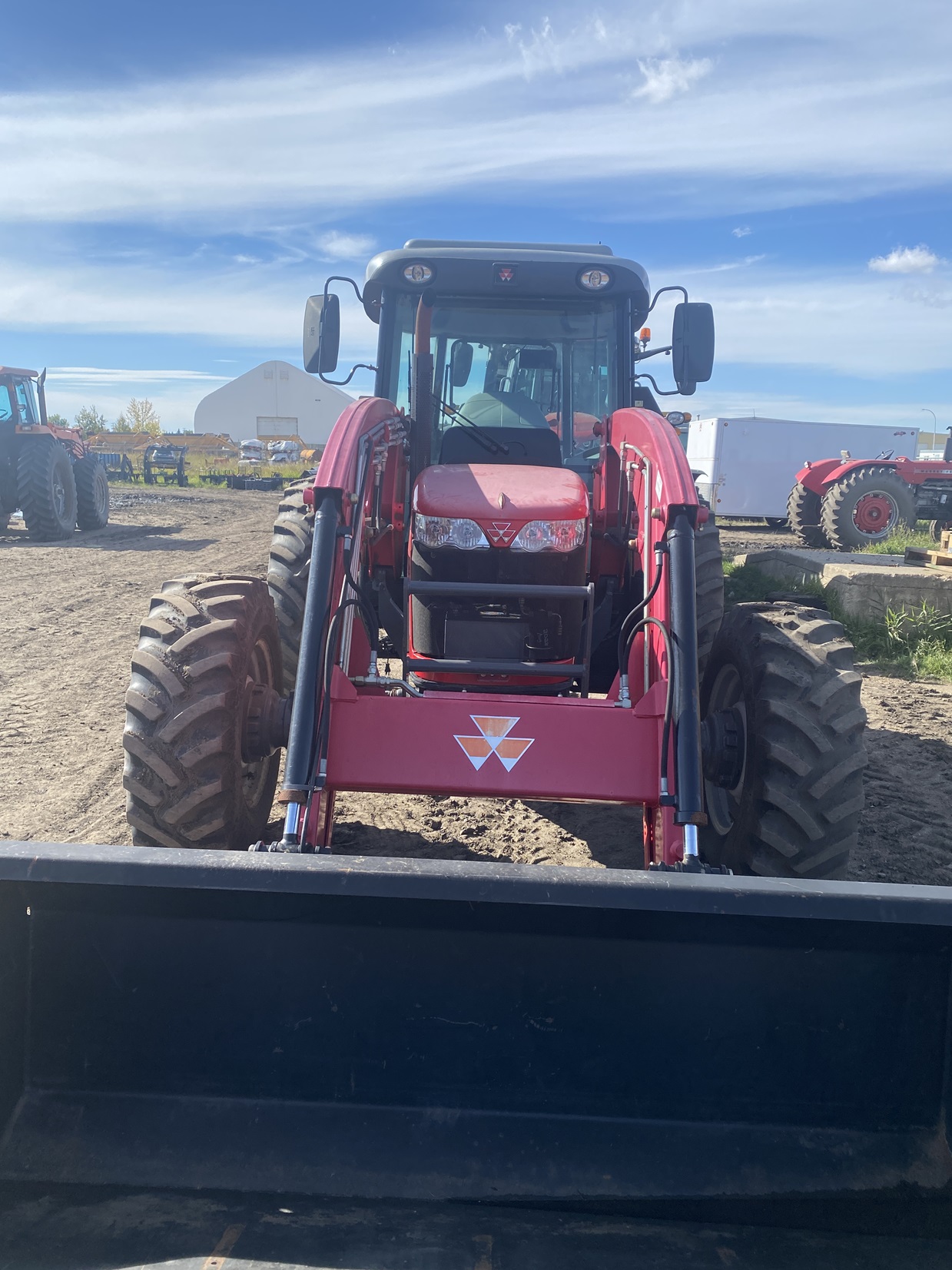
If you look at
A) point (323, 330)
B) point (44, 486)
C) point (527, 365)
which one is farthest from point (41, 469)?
point (527, 365)

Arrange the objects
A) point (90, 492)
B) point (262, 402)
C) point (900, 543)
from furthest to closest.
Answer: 1. point (262, 402)
2. point (90, 492)
3. point (900, 543)

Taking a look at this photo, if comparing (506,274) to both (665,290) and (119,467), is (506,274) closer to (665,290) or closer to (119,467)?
(665,290)

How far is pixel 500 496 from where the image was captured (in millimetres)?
3830

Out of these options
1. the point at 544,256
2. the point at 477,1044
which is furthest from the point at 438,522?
the point at 477,1044

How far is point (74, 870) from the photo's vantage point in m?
2.00

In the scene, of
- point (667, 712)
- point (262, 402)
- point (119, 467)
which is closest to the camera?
point (667, 712)

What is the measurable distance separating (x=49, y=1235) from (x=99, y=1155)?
0.22 metres

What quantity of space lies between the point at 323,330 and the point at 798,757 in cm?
306

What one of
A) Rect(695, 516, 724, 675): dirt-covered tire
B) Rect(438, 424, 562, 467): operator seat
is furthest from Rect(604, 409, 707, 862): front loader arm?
Rect(695, 516, 724, 675): dirt-covered tire

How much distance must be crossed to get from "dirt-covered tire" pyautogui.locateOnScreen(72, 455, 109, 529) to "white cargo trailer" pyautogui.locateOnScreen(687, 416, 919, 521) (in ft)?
41.7

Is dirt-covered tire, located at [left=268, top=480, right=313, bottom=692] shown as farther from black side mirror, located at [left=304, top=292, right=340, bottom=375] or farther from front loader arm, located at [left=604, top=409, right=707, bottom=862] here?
front loader arm, located at [left=604, top=409, right=707, bottom=862]

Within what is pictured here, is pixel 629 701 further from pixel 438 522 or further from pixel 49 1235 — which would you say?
pixel 49 1235

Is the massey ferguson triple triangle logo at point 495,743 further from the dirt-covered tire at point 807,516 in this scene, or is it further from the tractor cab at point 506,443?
the dirt-covered tire at point 807,516

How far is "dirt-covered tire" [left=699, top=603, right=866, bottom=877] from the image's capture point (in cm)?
313
